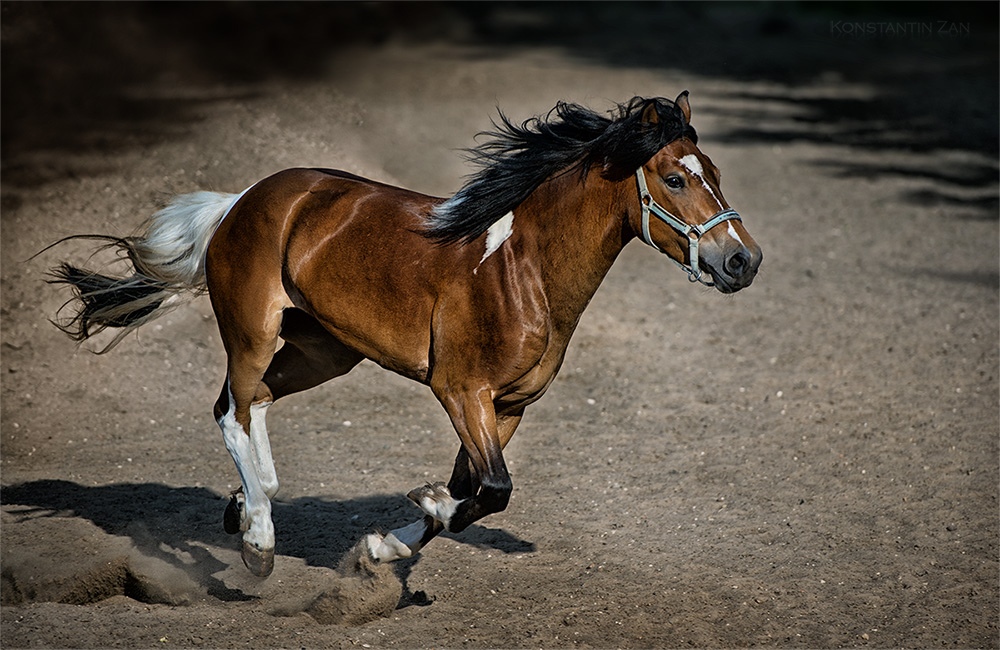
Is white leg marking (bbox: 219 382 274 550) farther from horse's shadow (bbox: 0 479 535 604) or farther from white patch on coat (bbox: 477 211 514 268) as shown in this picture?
white patch on coat (bbox: 477 211 514 268)

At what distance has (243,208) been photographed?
4535 millimetres

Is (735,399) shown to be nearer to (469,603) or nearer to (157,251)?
(469,603)

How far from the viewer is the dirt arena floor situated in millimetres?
4336

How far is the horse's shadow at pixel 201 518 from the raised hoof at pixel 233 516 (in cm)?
24

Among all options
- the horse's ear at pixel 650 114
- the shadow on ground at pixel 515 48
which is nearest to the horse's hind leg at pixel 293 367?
the horse's ear at pixel 650 114

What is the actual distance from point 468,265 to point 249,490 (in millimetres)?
1523

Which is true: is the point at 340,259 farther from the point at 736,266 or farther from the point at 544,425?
the point at 544,425

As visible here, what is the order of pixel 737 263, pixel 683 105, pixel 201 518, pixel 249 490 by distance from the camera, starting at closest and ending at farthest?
pixel 737 263, pixel 683 105, pixel 249 490, pixel 201 518

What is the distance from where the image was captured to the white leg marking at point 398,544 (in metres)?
4.11

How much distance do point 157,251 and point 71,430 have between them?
2.07 metres

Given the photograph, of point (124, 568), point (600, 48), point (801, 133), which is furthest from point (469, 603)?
point (600, 48)

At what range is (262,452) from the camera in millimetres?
4656

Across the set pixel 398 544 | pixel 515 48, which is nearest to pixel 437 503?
pixel 398 544

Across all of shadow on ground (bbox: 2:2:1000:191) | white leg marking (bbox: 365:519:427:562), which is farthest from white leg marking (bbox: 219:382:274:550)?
shadow on ground (bbox: 2:2:1000:191)
